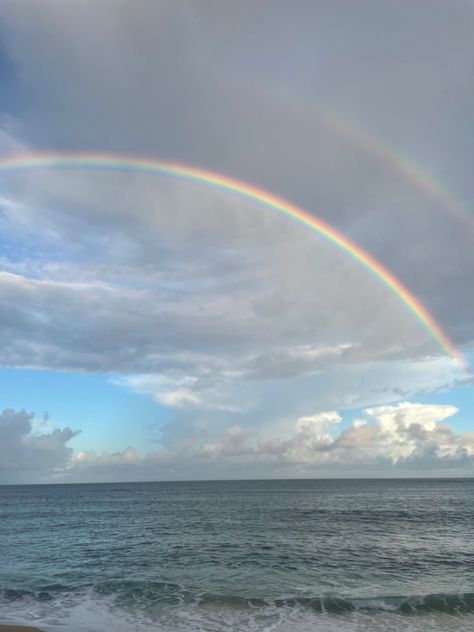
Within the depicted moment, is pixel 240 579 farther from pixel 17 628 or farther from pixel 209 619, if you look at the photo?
pixel 17 628

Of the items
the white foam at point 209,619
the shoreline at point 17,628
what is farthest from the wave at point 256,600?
the shoreline at point 17,628

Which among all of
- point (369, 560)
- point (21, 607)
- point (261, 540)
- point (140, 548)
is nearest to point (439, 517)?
point (261, 540)

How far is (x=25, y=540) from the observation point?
46.9m

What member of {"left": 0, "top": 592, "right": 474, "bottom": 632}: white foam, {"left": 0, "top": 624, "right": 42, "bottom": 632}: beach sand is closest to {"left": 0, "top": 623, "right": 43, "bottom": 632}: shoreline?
{"left": 0, "top": 624, "right": 42, "bottom": 632}: beach sand

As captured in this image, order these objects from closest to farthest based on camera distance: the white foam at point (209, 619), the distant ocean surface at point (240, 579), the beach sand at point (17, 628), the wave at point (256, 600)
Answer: the beach sand at point (17, 628) → the white foam at point (209, 619) → the distant ocean surface at point (240, 579) → the wave at point (256, 600)

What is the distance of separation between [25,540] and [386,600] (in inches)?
1453

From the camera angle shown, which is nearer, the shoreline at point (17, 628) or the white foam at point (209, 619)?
the shoreline at point (17, 628)

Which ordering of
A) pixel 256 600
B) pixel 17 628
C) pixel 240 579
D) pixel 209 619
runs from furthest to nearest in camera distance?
1. pixel 240 579
2. pixel 256 600
3. pixel 209 619
4. pixel 17 628

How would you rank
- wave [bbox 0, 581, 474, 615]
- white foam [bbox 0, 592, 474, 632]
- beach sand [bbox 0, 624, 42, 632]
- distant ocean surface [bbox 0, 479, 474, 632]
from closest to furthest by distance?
beach sand [bbox 0, 624, 42, 632]
white foam [bbox 0, 592, 474, 632]
distant ocean surface [bbox 0, 479, 474, 632]
wave [bbox 0, 581, 474, 615]

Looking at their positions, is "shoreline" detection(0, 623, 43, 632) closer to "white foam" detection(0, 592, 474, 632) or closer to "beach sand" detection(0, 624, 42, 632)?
"beach sand" detection(0, 624, 42, 632)

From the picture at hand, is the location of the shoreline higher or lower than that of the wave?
higher

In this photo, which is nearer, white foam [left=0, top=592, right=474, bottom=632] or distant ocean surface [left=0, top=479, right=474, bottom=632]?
white foam [left=0, top=592, right=474, bottom=632]

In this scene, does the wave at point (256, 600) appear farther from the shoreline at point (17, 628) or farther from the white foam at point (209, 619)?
the shoreline at point (17, 628)

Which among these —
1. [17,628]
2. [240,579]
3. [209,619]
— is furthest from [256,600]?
[17,628]
